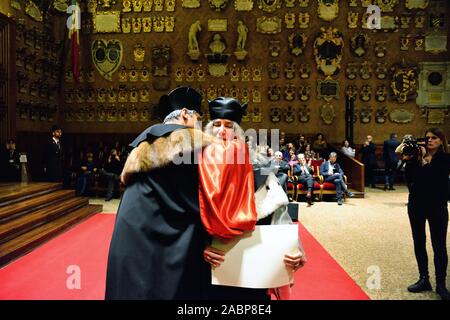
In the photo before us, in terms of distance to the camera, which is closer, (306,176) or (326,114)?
(306,176)

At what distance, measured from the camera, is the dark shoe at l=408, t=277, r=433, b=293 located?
347cm

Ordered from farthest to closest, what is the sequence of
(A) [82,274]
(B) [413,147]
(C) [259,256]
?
(A) [82,274] < (B) [413,147] < (C) [259,256]

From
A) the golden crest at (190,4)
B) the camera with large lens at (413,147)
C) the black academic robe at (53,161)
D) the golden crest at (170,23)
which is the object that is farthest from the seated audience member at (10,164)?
the camera with large lens at (413,147)

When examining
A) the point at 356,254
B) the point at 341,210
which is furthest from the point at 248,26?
the point at 356,254

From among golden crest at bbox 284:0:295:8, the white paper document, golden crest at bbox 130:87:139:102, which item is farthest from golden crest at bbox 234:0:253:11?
the white paper document

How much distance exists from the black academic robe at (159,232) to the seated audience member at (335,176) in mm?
7577

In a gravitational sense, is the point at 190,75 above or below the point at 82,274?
above

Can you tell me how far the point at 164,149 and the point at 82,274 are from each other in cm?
273

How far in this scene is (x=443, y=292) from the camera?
330 cm

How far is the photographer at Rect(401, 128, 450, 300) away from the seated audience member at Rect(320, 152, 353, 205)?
17.8 ft

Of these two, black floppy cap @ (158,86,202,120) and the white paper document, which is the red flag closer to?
black floppy cap @ (158,86,202,120)

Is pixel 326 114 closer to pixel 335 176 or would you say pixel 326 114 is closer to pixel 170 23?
pixel 335 176

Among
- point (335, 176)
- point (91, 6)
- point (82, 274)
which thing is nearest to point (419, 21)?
point (335, 176)

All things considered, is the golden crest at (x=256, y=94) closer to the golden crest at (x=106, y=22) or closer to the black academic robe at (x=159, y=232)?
the golden crest at (x=106, y=22)
